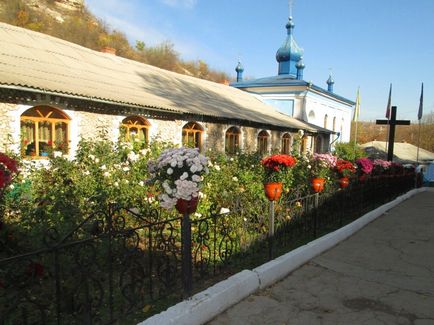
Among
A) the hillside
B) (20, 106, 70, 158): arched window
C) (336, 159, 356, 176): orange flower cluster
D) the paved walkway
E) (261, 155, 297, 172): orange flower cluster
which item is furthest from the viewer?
the hillside

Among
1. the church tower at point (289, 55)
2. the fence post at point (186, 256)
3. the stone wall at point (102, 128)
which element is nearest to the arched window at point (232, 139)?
the stone wall at point (102, 128)

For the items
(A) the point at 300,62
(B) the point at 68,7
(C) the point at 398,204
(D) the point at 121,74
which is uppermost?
(B) the point at 68,7

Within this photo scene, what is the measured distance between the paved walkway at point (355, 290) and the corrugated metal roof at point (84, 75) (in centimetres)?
615

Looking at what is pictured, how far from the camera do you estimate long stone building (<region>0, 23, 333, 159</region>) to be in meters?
7.22

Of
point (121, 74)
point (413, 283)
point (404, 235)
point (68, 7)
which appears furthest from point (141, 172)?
point (68, 7)

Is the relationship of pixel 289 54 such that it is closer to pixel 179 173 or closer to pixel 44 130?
pixel 44 130

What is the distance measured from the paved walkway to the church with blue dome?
1479 centimetres

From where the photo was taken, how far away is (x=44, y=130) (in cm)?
795

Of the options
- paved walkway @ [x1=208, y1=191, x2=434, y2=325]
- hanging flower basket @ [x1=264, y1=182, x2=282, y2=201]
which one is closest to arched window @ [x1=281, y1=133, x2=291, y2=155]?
paved walkway @ [x1=208, y1=191, x2=434, y2=325]

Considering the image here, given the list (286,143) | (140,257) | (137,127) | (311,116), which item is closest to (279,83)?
(311,116)

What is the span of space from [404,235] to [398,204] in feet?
13.4

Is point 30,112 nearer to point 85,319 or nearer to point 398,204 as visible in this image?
point 85,319

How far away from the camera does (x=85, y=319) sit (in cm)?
239

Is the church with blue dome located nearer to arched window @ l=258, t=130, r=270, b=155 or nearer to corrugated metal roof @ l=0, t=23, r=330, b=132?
arched window @ l=258, t=130, r=270, b=155
